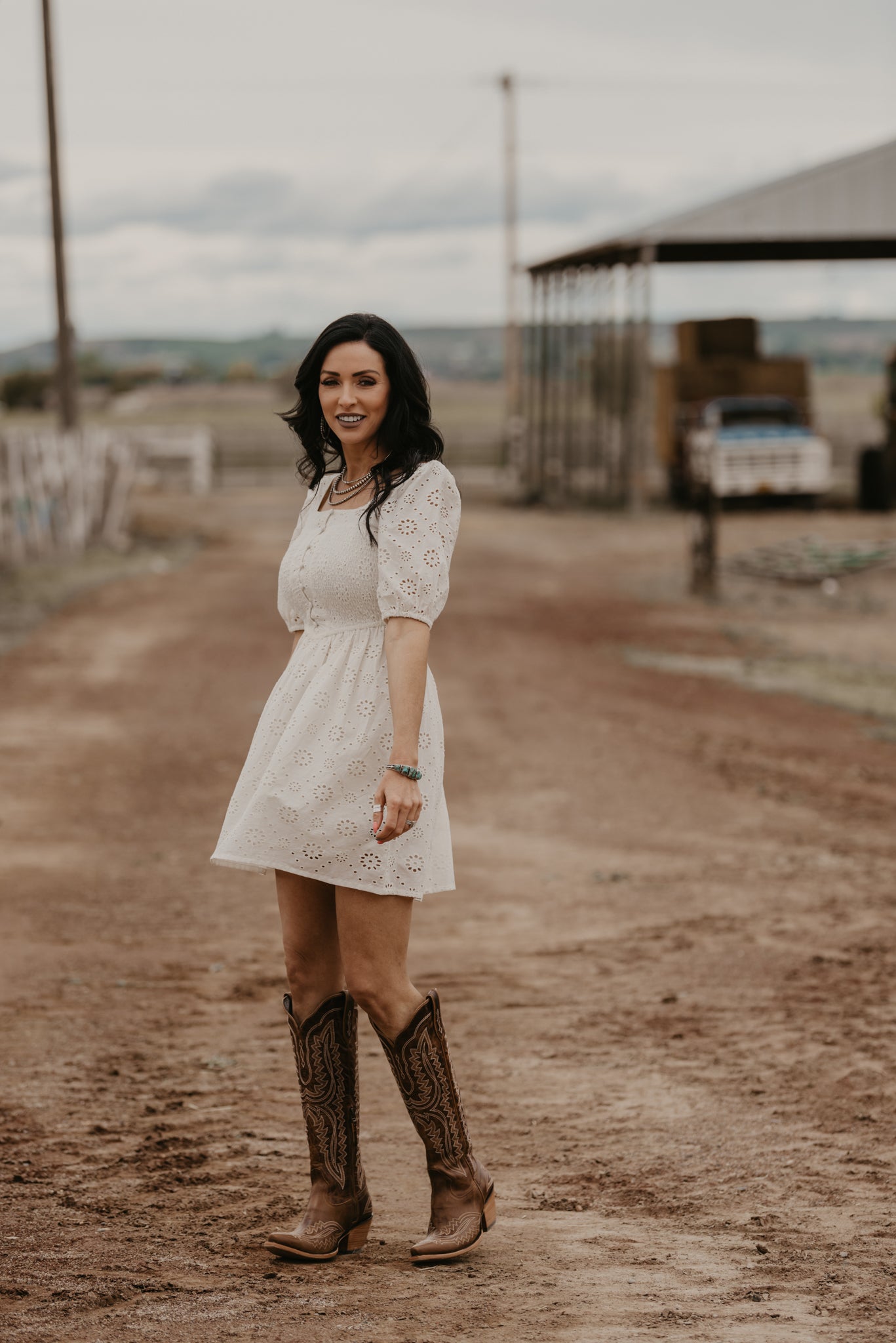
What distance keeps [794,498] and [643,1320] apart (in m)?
24.9

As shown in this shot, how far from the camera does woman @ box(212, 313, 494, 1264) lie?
332 cm

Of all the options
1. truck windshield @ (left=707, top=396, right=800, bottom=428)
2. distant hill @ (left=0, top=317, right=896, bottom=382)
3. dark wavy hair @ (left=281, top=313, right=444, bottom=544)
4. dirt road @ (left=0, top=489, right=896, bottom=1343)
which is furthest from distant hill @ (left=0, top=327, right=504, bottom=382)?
dark wavy hair @ (left=281, top=313, right=444, bottom=544)

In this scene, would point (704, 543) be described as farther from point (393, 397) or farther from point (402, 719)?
point (402, 719)

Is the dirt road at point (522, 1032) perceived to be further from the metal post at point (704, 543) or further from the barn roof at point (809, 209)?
the barn roof at point (809, 209)

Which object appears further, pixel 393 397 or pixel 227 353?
pixel 227 353

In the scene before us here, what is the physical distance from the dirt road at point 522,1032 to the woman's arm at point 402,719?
96 centimetres

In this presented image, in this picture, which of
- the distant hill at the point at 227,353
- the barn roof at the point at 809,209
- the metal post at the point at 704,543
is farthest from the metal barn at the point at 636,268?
the distant hill at the point at 227,353

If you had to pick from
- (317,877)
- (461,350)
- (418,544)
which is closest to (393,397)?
(418,544)

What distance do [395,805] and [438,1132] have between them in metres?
0.79

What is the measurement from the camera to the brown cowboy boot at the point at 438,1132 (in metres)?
3.47

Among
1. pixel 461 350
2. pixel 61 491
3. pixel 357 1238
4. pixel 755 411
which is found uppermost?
pixel 461 350

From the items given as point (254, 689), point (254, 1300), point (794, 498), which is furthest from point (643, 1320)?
point (794, 498)

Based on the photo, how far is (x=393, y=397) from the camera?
3.47 meters

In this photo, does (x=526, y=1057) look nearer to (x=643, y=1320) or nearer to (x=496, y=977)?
(x=496, y=977)
